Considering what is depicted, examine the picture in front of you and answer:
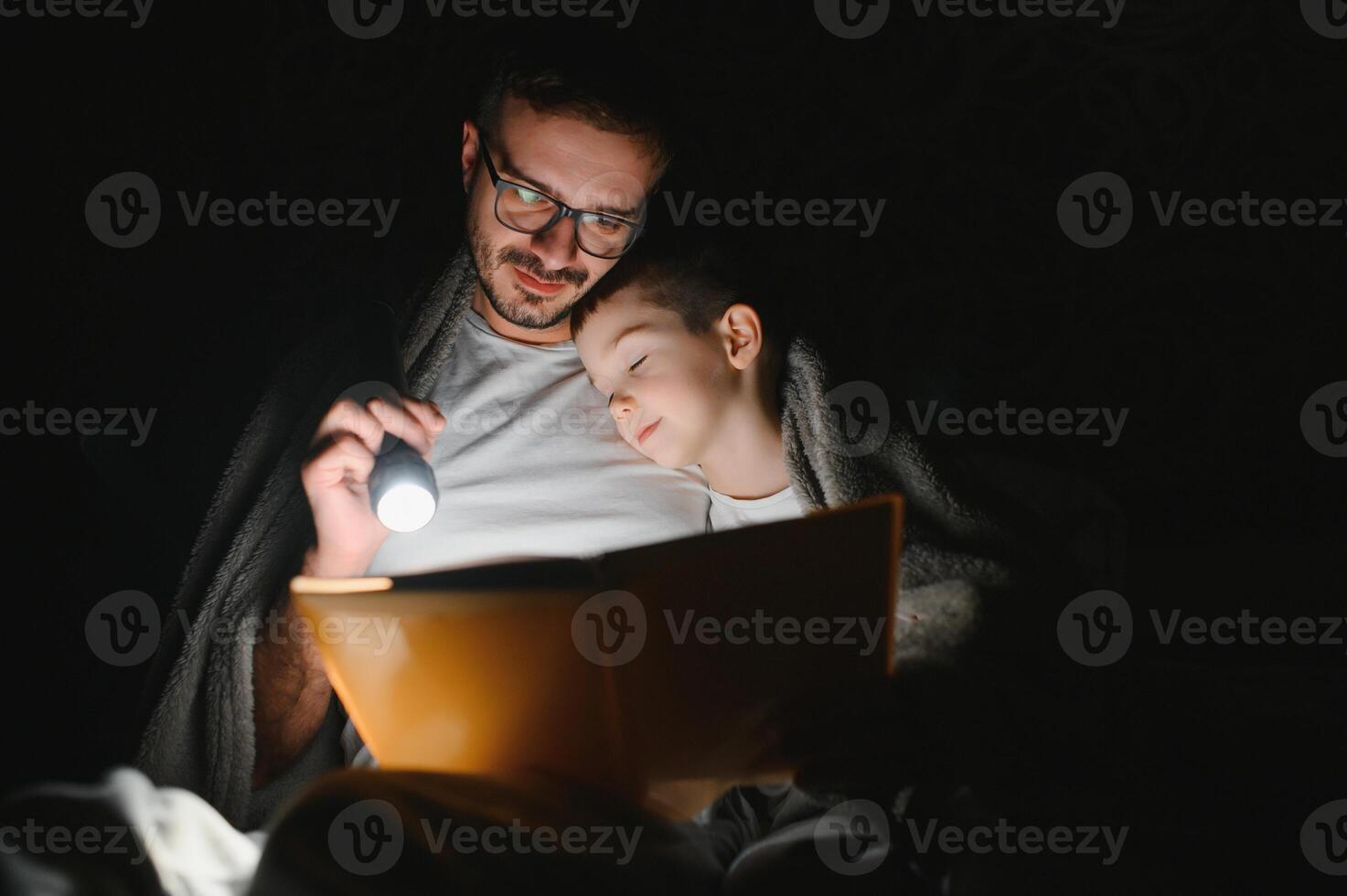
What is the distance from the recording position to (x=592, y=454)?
4.19 ft

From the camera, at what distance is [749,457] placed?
1.25m

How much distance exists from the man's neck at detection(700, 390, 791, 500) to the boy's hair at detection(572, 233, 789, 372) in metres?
0.11

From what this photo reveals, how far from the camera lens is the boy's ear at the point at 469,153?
4.55 ft

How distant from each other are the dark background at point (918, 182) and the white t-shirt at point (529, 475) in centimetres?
19

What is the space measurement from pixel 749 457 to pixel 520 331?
41 centimetres

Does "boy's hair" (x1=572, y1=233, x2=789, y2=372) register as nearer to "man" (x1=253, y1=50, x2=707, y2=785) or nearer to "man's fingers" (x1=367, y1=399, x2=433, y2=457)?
"man" (x1=253, y1=50, x2=707, y2=785)

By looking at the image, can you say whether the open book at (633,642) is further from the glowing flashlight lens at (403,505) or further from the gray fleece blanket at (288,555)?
the gray fleece blanket at (288,555)

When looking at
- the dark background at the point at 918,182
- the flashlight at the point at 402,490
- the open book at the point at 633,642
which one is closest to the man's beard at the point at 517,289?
the dark background at the point at 918,182

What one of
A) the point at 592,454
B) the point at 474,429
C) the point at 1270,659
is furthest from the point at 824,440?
the point at 1270,659

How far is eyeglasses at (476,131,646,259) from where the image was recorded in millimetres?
1270

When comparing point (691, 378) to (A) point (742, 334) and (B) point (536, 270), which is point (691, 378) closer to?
(A) point (742, 334)

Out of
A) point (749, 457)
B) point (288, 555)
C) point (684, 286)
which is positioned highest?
point (684, 286)

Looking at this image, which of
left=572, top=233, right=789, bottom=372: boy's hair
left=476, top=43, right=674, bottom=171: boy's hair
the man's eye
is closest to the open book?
left=572, top=233, right=789, bottom=372: boy's hair

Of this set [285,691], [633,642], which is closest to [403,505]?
[633,642]
